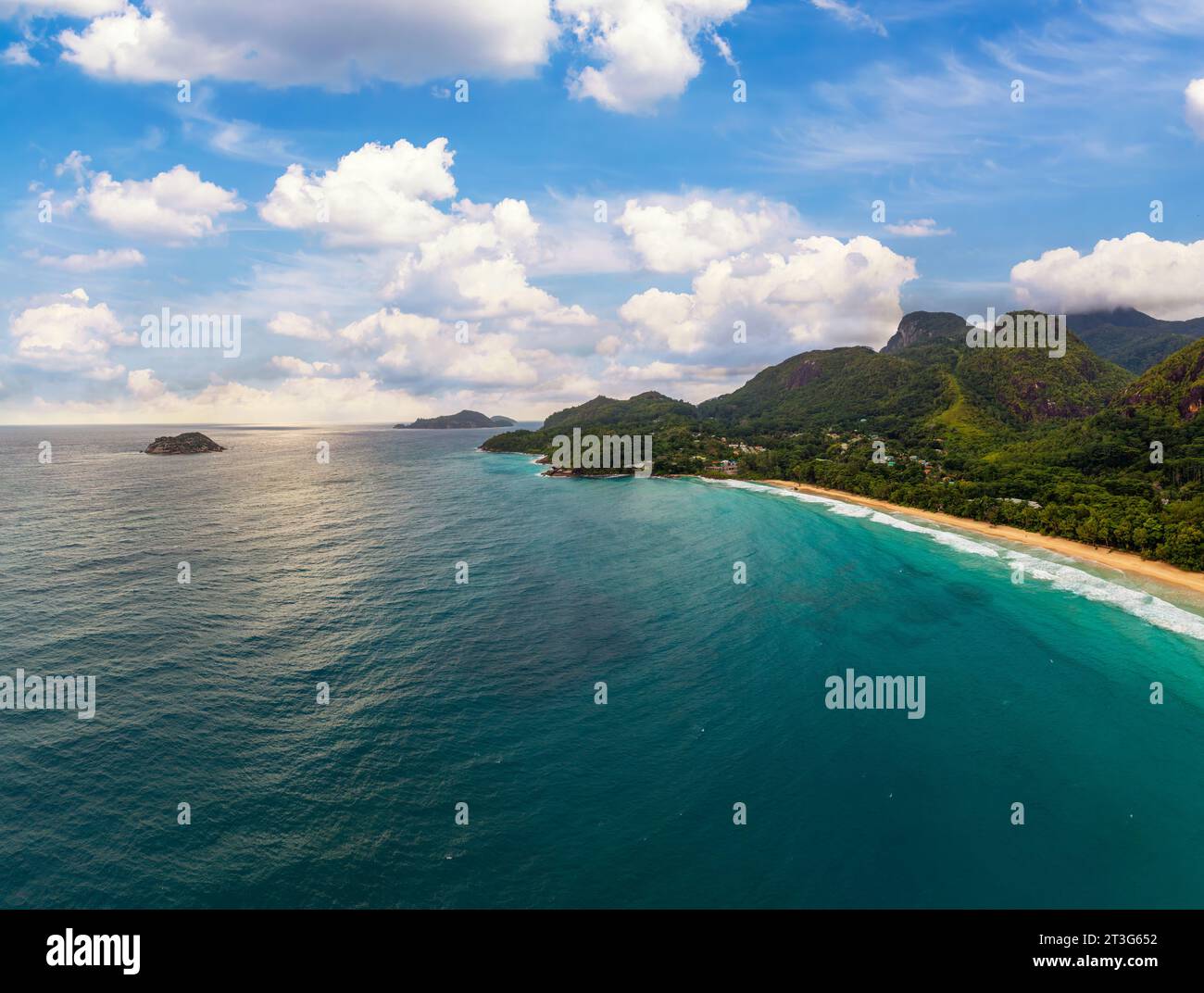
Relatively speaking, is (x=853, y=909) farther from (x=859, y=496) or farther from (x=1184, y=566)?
(x=859, y=496)

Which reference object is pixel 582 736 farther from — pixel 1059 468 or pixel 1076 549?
pixel 1059 468

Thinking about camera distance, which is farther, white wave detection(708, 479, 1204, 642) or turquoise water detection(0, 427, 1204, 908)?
white wave detection(708, 479, 1204, 642)

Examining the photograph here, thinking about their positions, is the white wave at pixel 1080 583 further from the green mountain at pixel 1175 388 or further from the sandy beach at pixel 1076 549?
the green mountain at pixel 1175 388

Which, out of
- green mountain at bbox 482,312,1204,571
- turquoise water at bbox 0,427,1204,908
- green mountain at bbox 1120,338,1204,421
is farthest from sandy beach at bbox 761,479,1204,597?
green mountain at bbox 1120,338,1204,421

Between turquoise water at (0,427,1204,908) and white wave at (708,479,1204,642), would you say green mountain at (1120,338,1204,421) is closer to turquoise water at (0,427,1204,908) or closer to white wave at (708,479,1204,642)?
Answer: white wave at (708,479,1204,642)

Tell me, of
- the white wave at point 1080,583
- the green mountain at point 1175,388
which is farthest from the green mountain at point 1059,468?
the white wave at point 1080,583
